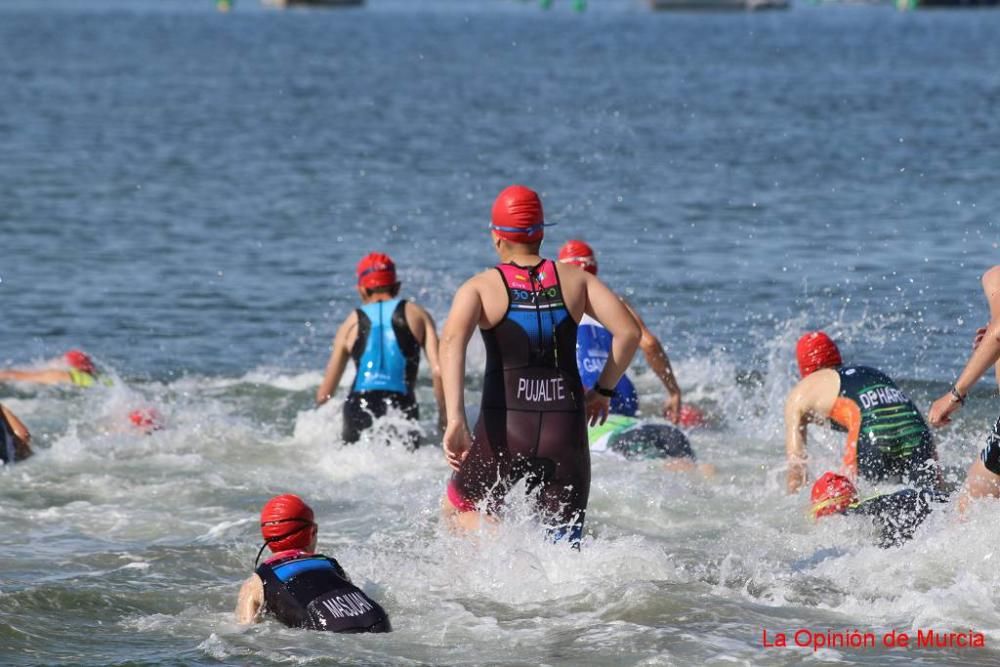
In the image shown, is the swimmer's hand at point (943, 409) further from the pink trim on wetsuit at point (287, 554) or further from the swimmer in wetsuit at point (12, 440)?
the swimmer in wetsuit at point (12, 440)

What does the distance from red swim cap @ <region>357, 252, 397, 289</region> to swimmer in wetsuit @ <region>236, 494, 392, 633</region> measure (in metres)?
4.39

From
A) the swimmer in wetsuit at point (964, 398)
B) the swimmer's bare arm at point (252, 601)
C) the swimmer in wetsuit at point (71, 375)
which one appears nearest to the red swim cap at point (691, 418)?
the swimmer in wetsuit at point (964, 398)

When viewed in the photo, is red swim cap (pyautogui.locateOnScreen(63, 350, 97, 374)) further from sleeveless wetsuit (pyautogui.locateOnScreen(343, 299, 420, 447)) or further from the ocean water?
sleeveless wetsuit (pyautogui.locateOnScreen(343, 299, 420, 447))

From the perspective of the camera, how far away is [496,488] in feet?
26.8

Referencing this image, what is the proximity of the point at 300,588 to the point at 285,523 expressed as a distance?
36cm

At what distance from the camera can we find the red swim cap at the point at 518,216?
802 cm

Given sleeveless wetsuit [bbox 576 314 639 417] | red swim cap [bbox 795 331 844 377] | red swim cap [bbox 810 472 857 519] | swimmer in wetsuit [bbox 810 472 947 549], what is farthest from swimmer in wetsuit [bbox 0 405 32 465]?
swimmer in wetsuit [bbox 810 472 947 549]

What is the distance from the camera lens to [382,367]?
40.5 feet

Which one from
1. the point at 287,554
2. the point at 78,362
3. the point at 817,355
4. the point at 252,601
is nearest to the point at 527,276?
the point at 287,554

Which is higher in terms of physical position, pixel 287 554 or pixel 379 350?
pixel 379 350

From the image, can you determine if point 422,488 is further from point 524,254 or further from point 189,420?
point 524,254

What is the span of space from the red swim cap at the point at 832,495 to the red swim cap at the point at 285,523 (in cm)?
349

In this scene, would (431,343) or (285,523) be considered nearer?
(285,523)

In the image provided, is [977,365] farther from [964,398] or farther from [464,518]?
[464,518]
